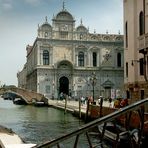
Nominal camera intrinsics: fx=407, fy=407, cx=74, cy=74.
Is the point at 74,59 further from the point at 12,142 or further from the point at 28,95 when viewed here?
the point at 12,142

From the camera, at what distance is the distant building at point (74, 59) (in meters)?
42.8

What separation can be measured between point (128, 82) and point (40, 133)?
5975 mm

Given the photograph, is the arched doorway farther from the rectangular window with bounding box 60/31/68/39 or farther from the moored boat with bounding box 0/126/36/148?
the moored boat with bounding box 0/126/36/148

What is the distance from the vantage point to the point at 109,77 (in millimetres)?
44594

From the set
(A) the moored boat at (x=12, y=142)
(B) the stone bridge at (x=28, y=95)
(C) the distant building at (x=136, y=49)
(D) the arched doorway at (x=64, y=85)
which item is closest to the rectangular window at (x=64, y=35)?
(D) the arched doorway at (x=64, y=85)

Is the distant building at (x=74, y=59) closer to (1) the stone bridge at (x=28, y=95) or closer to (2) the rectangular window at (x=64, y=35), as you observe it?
(2) the rectangular window at (x=64, y=35)

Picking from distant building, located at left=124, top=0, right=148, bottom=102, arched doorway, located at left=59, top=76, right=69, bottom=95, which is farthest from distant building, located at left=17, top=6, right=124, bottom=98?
distant building, located at left=124, top=0, right=148, bottom=102

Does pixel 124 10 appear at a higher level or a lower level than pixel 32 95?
higher

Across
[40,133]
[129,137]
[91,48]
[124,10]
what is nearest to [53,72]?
[91,48]

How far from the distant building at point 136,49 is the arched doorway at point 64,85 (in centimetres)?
2321

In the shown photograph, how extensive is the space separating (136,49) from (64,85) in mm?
25398

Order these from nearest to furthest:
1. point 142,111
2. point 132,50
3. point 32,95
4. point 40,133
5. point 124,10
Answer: point 142,111 → point 40,133 → point 132,50 → point 124,10 → point 32,95

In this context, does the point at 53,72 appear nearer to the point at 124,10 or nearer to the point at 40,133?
the point at 124,10

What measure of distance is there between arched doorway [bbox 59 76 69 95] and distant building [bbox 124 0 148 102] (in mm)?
23211
